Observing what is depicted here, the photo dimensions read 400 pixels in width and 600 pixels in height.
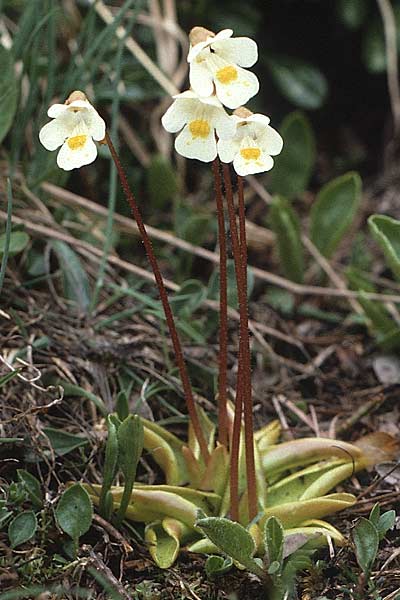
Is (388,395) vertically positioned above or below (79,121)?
below

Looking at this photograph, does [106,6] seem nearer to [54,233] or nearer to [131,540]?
[54,233]

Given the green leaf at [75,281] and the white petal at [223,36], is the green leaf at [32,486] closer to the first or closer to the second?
the green leaf at [75,281]

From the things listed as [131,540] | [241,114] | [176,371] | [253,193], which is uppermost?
[241,114]

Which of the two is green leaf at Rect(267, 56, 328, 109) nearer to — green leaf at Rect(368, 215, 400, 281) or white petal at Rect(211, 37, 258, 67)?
green leaf at Rect(368, 215, 400, 281)

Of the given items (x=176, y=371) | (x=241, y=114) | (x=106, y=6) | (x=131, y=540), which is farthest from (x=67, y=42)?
(x=131, y=540)

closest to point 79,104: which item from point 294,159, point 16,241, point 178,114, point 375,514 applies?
point 178,114

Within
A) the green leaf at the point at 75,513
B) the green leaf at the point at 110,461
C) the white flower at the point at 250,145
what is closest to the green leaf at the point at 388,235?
the white flower at the point at 250,145
